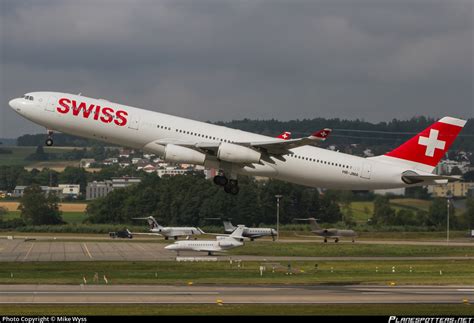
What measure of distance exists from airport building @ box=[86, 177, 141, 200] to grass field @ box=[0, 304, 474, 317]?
132465mm

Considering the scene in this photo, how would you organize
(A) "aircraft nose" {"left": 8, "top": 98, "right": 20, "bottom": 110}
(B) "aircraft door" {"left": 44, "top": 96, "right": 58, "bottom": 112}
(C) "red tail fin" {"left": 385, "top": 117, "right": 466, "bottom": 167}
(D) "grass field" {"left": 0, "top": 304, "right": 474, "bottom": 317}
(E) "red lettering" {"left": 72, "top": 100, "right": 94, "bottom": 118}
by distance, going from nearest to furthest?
1. (D) "grass field" {"left": 0, "top": 304, "right": 474, "bottom": 317}
2. (E) "red lettering" {"left": 72, "top": 100, "right": 94, "bottom": 118}
3. (B) "aircraft door" {"left": 44, "top": 96, "right": 58, "bottom": 112}
4. (A) "aircraft nose" {"left": 8, "top": 98, "right": 20, "bottom": 110}
5. (C) "red tail fin" {"left": 385, "top": 117, "right": 466, "bottom": 167}

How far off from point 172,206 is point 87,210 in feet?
57.6

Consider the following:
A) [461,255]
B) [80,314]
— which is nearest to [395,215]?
[461,255]

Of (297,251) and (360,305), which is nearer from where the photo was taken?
(360,305)

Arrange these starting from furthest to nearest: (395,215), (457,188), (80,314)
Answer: (457,188)
(395,215)
(80,314)

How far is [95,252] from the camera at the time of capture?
278 feet

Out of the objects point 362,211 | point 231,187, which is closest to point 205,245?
point 231,187

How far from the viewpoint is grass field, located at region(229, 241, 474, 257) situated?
84.6 meters

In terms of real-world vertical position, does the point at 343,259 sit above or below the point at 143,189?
below

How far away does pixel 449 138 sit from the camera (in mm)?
69438

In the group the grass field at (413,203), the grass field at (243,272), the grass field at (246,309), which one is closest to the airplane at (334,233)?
the grass field at (413,203)

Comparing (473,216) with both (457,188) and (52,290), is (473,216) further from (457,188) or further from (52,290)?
(52,290)

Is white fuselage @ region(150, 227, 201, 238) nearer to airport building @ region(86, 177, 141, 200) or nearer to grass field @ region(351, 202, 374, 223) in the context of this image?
grass field @ region(351, 202, 374, 223)

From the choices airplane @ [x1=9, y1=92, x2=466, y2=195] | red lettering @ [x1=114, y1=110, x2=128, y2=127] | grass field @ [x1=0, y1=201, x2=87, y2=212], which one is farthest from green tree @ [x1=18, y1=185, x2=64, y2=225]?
red lettering @ [x1=114, y1=110, x2=128, y2=127]
